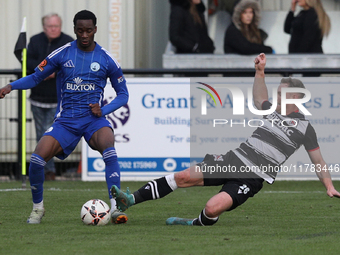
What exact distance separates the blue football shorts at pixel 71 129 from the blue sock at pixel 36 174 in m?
0.28

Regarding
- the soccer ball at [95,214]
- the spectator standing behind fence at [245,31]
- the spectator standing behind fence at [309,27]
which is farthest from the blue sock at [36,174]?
the spectator standing behind fence at [309,27]

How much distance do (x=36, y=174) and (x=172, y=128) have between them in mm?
4303

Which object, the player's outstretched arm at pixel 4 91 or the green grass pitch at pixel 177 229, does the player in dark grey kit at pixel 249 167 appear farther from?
the player's outstretched arm at pixel 4 91

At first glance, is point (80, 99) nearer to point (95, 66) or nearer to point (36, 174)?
point (95, 66)

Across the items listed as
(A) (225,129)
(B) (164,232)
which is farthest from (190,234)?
(A) (225,129)

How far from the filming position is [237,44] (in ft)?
39.0

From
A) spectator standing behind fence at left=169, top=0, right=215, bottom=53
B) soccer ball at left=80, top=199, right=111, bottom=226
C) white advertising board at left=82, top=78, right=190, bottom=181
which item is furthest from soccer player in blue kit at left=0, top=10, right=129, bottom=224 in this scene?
spectator standing behind fence at left=169, top=0, right=215, bottom=53

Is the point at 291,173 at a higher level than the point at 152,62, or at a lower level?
lower

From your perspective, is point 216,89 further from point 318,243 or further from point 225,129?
point 318,243

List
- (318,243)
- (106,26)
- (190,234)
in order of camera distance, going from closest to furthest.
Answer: (318,243) → (190,234) → (106,26)

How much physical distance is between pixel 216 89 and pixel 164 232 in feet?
16.5

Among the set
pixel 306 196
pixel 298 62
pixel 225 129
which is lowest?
pixel 306 196

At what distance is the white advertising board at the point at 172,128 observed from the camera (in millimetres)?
10492

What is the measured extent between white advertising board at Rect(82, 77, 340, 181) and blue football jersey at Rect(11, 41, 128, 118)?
3.83 metres
